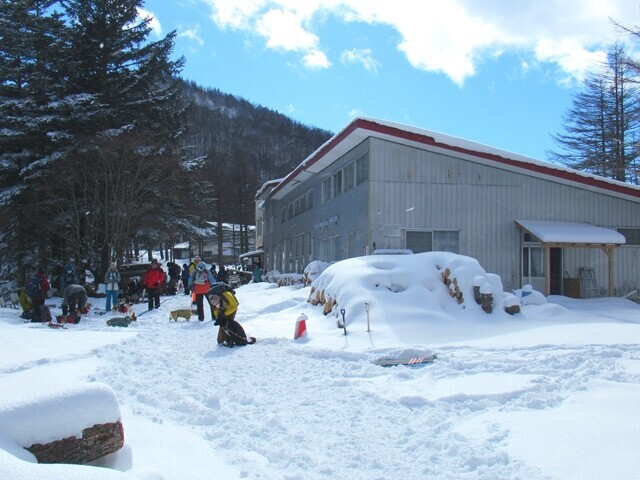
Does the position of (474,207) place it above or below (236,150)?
below

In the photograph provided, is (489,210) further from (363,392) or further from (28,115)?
(28,115)

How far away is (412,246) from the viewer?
17375 millimetres

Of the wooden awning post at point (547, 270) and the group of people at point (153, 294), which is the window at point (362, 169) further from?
the wooden awning post at point (547, 270)

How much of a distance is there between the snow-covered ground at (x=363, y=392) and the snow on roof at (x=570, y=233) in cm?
506

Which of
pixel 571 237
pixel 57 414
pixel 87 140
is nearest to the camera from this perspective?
pixel 57 414

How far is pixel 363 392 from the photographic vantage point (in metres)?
6.35

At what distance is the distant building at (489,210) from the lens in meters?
17.0

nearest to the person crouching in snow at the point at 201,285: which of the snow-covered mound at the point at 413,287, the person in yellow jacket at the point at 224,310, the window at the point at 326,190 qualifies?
the snow-covered mound at the point at 413,287

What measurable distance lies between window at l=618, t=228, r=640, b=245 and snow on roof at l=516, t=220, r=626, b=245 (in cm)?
123

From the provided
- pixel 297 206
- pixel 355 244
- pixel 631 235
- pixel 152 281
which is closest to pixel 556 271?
pixel 631 235

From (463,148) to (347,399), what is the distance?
12.7 meters

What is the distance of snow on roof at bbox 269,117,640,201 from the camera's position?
1650cm

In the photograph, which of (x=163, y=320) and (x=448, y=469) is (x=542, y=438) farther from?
(x=163, y=320)

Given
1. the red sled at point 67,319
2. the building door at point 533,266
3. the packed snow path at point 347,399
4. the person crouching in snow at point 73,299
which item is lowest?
the packed snow path at point 347,399
